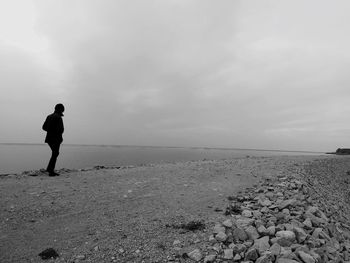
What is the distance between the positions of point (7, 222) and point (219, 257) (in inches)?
219

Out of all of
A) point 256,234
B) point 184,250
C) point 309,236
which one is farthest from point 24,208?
point 309,236

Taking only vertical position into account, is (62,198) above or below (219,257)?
above

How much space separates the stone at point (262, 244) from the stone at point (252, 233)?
175 mm

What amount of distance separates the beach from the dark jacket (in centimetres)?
201

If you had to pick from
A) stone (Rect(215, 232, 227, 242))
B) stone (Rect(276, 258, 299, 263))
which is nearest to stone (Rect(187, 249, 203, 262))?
stone (Rect(215, 232, 227, 242))

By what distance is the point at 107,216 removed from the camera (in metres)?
6.74

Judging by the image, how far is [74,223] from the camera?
6324mm

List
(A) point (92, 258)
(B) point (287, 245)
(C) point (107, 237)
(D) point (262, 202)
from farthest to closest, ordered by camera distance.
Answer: (D) point (262, 202) → (C) point (107, 237) → (B) point (287, 245) → (A) point (92, 258)

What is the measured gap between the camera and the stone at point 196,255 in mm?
4902

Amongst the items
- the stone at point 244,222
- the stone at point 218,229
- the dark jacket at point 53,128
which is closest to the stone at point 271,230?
the stone at point 244,222

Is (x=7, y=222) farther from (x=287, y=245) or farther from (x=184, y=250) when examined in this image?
(x=287, y=245)

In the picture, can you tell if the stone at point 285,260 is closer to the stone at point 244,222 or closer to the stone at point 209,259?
the stone at point 209,259

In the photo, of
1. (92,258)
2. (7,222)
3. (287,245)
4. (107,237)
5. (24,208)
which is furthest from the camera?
(24,208)

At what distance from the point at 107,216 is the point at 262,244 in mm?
4191
